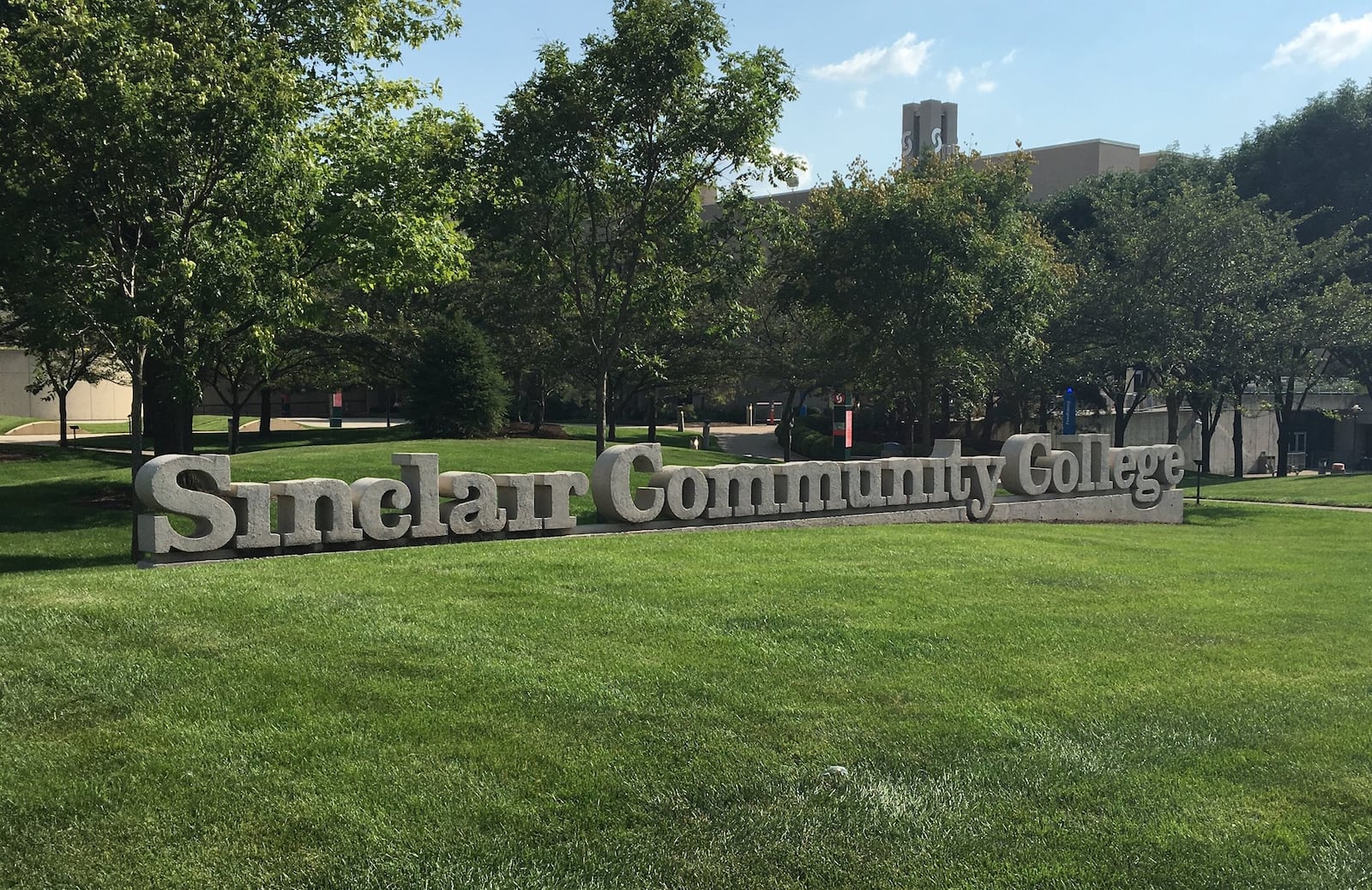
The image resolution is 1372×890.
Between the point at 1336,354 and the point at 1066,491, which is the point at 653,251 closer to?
the point at 1066,491

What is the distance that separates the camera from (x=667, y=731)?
5.88 meters

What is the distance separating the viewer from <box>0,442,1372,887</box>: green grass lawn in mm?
4652

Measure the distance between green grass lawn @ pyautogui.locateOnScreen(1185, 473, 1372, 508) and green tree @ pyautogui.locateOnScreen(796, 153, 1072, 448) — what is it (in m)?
8.27

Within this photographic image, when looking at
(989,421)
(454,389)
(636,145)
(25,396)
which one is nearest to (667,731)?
(636,145)

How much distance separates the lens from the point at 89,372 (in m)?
33.7

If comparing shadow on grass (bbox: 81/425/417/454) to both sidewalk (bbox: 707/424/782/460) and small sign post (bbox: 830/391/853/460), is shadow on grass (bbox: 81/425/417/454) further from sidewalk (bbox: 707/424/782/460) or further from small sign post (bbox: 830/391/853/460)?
small sign post (bbox: 830/391/853/460)

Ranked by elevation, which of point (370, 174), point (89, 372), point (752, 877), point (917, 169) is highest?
point (917, 169)

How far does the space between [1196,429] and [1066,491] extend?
2617 cm

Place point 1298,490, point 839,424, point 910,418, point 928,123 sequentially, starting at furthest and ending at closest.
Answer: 1. point 928,123
2. point 839,424
3. point 910,418
4. point 1298,490

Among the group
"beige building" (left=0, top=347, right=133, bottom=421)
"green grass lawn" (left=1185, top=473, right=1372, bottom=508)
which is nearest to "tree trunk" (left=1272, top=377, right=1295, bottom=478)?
"green grass lawn" (left=1185, top=473, right=1372, bottom=508)

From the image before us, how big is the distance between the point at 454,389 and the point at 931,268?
12163 millimetres

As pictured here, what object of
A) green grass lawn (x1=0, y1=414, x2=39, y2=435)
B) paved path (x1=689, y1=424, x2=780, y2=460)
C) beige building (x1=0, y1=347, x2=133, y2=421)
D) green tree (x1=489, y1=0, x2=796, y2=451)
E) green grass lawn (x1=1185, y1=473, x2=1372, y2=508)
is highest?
green tree (x1=489, y1=0, x2=796, y2=451)

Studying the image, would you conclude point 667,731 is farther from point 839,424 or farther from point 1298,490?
point 839,424

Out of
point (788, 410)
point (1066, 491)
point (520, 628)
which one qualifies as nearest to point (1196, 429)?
point (788, 410)
